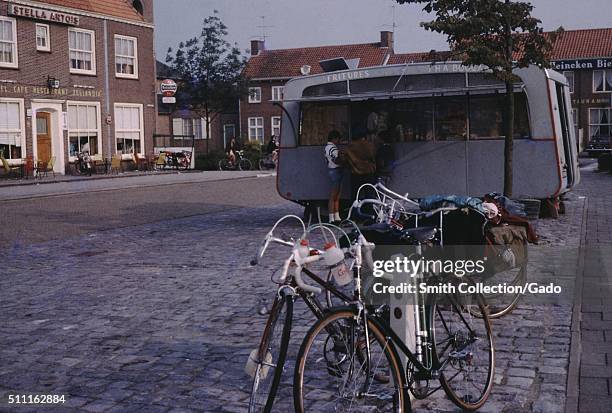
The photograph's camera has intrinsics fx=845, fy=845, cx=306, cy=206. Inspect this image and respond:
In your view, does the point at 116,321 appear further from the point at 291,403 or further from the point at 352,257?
the point at 352,257

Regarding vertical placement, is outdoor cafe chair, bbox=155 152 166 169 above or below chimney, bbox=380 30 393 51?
below

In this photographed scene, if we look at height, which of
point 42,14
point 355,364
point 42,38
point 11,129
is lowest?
point 355,364

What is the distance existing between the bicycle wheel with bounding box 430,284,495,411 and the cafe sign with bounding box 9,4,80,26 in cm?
3215

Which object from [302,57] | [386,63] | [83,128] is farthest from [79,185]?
[386,63]

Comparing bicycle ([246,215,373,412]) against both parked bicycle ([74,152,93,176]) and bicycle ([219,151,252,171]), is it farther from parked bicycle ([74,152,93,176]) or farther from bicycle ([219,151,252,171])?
bicycle ([219,151,252,171])

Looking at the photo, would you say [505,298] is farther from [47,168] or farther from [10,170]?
[47,168]

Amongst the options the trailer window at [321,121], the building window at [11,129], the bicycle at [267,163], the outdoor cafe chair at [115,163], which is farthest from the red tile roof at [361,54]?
the trailer window at [321,121]

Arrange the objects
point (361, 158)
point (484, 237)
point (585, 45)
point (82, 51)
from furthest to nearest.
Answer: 1. point (585, 45)
2. point (82, 51)
3. point (361, 158)
4. point (484, 237)

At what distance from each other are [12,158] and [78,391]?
30350mm

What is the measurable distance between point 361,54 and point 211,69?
25802 millimetres

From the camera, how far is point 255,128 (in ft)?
235

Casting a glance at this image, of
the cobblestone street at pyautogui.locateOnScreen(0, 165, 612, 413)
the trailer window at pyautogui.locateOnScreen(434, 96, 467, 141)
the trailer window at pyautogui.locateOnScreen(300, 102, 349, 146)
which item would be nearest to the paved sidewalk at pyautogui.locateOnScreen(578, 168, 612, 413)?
the cobblestone street at pyautogui.locateOnScreen(0, 165, 612, 413)

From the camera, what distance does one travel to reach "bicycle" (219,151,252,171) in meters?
42.7

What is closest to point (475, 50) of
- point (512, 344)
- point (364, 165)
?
point (364, 165)
